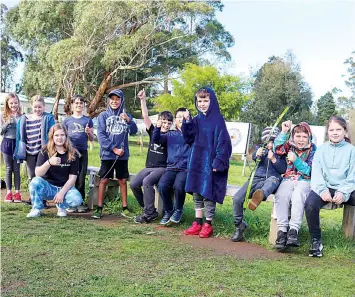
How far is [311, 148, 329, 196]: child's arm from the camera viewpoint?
13.7 feet

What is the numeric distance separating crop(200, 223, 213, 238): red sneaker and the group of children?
0.01m

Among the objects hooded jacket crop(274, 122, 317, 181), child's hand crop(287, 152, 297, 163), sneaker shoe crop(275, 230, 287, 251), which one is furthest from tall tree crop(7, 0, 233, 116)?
sneaker shoe crop(275, 230, 287, 251)

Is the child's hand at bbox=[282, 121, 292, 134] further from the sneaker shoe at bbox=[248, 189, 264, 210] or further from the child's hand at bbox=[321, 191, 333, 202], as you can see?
the child's hand at bbox=[321, 191, 333, 202]

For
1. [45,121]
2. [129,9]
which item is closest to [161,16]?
[129,9]

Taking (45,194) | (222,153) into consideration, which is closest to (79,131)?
(45,194)

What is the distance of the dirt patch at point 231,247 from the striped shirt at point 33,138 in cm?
242

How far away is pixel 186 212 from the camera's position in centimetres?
581

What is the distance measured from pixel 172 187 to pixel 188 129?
731 mm

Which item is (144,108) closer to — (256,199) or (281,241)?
(256,199)

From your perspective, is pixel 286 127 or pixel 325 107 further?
pixel 325 107

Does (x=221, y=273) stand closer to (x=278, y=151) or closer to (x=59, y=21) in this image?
(x=278, y=151)

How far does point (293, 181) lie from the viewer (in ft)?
14.7

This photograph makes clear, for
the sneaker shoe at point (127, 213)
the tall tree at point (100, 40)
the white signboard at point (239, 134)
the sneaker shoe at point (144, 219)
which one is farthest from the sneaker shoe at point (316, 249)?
the tall tree at point (100, 40)

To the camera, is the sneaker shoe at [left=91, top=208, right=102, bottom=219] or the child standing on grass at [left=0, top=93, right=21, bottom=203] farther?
the child standing on grass at [left=0, top=93, right=21, bottom=203]
